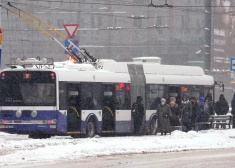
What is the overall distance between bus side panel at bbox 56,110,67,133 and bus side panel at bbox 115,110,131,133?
3.26 meters

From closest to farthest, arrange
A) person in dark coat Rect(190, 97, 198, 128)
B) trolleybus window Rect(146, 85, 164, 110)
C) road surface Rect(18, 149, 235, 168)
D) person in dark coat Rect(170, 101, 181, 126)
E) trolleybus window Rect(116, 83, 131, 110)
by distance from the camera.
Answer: road surface Rect(18, 149, 235, 168), trolleybus window Rect(116, 83, 131, 110), person in dark coat Rect(170, 101, 181, 126), trolleybus window Rect(146, 85, 164, 110), person in dark coat Rect(190, 97, 198, 128)

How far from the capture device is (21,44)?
7400 centimetres

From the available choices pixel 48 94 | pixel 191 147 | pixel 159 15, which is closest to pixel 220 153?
pixel 191 147

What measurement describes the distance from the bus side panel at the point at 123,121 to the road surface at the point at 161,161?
9.57m

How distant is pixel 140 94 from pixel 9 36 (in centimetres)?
4296

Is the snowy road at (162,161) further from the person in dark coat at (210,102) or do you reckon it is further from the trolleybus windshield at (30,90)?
the person in dark coat at (210,102)

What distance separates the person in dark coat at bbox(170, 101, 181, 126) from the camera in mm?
31781

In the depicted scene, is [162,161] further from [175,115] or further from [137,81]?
[137,81]

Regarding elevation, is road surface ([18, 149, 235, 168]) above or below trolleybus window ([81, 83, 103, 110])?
below

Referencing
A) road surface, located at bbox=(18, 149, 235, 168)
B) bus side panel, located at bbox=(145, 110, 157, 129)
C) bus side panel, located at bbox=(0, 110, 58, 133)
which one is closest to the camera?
road surface, located at bbox=(18, 149, 235, 168)

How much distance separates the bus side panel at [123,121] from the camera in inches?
1218

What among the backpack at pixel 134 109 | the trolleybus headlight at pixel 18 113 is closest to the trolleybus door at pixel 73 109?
the trolleybus headlight at pixel 18 113

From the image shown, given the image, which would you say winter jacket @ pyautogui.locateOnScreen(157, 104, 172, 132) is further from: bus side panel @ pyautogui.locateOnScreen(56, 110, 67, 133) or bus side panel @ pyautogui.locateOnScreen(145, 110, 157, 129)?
bus side panel @ pyautogui.locateOnScreen(56, 110, 67, 133)

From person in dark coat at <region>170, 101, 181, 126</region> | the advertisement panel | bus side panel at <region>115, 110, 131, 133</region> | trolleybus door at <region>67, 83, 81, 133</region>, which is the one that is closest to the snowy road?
trolleybus door at <region>67, 83, 81, 133</region>
